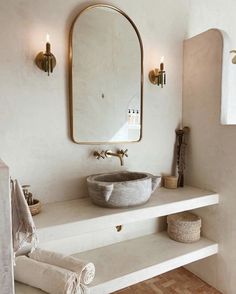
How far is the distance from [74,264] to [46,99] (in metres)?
0.97

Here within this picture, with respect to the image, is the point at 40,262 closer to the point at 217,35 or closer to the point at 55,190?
the point at 55,190

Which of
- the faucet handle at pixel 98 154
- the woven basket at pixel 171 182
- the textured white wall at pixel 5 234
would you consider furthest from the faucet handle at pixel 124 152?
the textured white wall at pixel 5 234

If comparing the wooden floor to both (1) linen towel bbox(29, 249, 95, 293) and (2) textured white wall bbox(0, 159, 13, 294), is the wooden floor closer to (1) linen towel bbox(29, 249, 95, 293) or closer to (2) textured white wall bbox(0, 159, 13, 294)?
(1) linen towel bbox(29, 249, 95, 293)

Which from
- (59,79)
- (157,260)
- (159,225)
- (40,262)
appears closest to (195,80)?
(59,79)

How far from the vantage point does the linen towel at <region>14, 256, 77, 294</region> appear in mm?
1124

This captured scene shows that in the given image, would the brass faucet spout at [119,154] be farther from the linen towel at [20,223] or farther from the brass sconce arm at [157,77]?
the linen towel at [20,223]

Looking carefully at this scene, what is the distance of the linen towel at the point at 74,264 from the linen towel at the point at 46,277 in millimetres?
35

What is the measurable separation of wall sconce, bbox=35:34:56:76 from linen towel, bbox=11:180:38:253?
760 mm

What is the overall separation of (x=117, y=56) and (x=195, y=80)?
673 millimetres

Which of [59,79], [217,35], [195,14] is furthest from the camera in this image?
[195,14]

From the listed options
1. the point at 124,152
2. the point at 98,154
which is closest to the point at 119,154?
the point at 124,152

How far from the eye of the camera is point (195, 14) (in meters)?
2.09

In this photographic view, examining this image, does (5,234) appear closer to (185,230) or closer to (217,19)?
(185,230)

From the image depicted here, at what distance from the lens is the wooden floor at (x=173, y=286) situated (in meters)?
1.83
